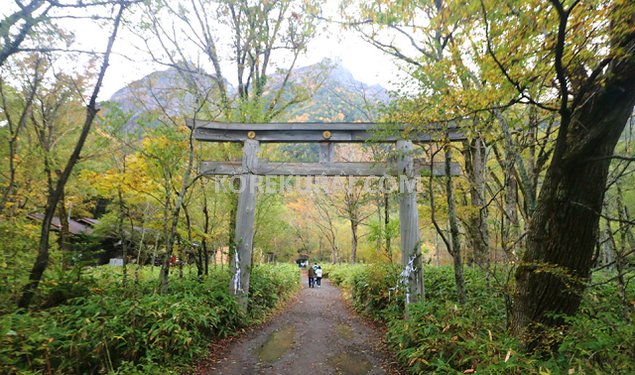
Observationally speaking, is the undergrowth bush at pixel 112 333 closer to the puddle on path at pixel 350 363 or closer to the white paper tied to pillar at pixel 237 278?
the white paper tied to pillar at pixel 237 278

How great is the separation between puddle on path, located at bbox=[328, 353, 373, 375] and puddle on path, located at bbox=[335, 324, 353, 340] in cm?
115

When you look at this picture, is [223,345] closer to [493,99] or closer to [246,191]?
[246,191]

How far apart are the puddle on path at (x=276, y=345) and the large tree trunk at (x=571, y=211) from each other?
376 centimetres

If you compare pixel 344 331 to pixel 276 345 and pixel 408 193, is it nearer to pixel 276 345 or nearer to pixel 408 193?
pixel 276 345

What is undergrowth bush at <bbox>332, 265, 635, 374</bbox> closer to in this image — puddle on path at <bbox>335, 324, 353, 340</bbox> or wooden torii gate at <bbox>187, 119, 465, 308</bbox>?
puddle on path at <bbox>335, 324, 353, 340</bbox>

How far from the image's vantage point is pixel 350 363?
5.18m

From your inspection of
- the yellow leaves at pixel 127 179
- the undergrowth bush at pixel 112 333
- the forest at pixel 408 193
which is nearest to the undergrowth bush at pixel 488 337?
the forest at pixel 408 193

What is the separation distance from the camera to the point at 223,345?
5777 millimetres

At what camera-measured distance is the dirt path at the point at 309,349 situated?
489 centimetres

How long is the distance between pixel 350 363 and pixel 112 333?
11.6 feet

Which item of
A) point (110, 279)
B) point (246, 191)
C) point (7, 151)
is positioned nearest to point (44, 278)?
point (110, 279)

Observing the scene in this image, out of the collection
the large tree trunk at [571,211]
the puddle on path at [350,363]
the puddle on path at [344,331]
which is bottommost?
the puddle on path at [344,331]

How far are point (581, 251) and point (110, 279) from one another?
7.79 m

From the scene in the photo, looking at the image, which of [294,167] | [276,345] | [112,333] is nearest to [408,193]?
[294,167]
